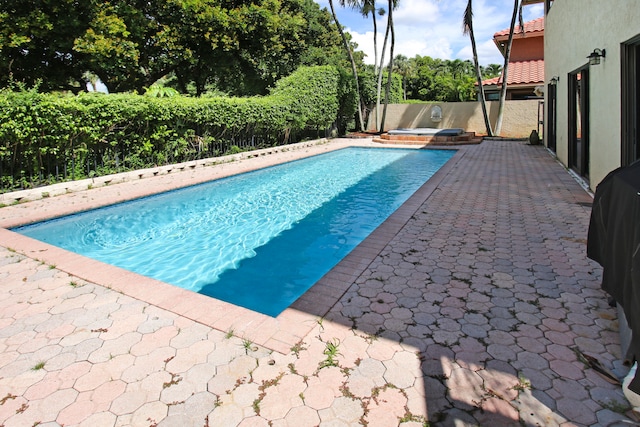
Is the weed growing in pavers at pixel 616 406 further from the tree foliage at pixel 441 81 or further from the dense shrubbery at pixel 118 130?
the tree foliage at pixel 441 81

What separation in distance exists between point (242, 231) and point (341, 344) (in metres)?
4.66

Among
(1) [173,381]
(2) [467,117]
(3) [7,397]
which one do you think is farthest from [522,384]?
(2) [467,117]

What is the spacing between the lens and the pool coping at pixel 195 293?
138 inches

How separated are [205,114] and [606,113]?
1052 cm

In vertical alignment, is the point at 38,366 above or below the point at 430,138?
below

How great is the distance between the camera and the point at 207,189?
1074 centimetres

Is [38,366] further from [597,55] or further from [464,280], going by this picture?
[597,55]

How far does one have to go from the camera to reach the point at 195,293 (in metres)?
4.17

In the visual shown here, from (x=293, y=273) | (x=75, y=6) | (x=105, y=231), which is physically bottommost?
(x=293, y=273)

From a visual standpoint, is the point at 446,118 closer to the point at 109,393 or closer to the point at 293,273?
the point at 293,273

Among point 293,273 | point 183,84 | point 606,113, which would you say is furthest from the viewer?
point 183,84

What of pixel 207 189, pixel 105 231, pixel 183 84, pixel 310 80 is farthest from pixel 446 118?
pixel 105 231

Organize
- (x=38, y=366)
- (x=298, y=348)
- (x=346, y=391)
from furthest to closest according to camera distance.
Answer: (x=298, y=348), (x=38, y=366), (x=346, y=391)

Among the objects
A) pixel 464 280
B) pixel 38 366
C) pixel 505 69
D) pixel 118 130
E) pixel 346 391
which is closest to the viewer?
pixel 346 391
